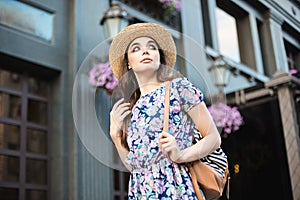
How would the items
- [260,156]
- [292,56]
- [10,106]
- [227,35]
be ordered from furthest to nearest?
[227,35], [292,56], [260,156], [10,106]

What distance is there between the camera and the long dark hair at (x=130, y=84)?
7.41 feet

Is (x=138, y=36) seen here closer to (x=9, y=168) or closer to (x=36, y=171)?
(x=9, y=168)

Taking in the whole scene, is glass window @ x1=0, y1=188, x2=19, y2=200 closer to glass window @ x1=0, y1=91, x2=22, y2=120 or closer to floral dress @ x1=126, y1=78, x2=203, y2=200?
glass window @ x1=0, y1=91, x2=22, y2=120

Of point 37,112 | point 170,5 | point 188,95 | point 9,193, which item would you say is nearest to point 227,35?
point 170,5

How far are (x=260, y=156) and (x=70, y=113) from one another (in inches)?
140

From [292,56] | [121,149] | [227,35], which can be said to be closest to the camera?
[121,149]

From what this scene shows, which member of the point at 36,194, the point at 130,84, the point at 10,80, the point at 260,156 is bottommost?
the point at 36,194

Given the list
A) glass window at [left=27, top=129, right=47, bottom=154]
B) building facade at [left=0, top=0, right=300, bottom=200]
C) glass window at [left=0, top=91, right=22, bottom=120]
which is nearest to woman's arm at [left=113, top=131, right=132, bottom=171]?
building facade at [left=0, top=0, right=300, bottom=200]

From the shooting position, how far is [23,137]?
5.53 m

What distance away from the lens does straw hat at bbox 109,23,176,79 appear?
7.57 feet

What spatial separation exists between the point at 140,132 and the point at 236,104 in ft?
20.6

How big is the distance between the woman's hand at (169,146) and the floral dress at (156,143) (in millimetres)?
50

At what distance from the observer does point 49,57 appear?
5898mm

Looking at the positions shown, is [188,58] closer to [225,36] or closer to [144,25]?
[144,25]
